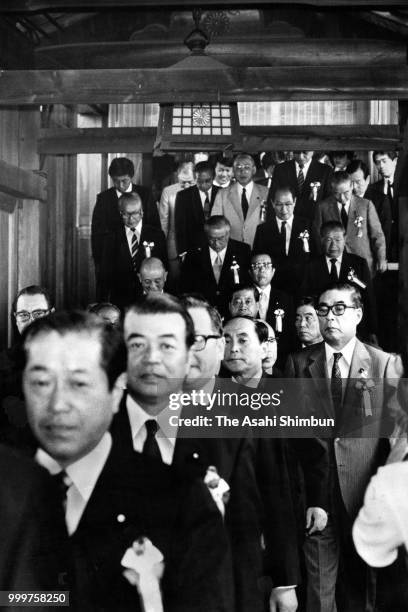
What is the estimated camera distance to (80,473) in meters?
2.93

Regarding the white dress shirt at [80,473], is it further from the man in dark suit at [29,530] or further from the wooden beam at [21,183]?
the wooden beam at [21,183]

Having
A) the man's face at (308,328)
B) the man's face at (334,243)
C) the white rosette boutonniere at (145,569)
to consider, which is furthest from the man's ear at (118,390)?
the man's face at (334,243)

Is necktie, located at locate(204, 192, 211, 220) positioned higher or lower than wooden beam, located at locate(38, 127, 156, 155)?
lower

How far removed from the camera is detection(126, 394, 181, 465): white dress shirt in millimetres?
2953

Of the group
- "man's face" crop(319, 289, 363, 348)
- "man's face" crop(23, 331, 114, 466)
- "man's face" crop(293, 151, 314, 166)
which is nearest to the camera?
"man's face" crop(23, 331, 114, 466)

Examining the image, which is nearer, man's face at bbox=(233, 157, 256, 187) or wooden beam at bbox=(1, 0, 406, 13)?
wooden beam at bbox=(1, 0, 406, 13)

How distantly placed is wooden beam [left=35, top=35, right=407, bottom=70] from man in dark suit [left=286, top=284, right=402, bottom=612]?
0.94 meters

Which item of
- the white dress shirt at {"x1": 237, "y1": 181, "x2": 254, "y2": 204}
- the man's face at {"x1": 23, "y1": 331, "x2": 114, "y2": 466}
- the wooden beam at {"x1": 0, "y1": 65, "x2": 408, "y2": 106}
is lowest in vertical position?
the man's face at {"x1": 23, "y1": 331, "x2": 114, "y2": 466}

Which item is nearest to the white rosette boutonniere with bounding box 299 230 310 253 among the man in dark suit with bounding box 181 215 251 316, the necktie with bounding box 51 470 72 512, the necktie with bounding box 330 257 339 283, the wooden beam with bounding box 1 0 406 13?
the necktie with bounding box 330 257 339 283

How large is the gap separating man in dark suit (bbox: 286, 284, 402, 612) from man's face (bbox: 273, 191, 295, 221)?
425mm

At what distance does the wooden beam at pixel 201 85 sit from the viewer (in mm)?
3158

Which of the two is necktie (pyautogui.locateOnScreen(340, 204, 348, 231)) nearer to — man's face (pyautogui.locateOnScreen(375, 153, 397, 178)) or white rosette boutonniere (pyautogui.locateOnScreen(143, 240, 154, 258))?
man's face (pyautogui.locateOnScreen(375, 153, 397, 178))

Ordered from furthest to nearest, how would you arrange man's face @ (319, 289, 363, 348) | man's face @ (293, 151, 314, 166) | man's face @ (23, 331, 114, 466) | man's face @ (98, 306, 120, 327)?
1. man's face @ (293, 151, 314, 166)
2. man's face @ (319, 289, 363, 348)
3. man's face @ (98, 306, 120, 327)
4. man's face @ (23, 331, 114, 466)

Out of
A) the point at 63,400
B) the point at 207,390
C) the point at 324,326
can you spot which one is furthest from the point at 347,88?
the point at 63,400
